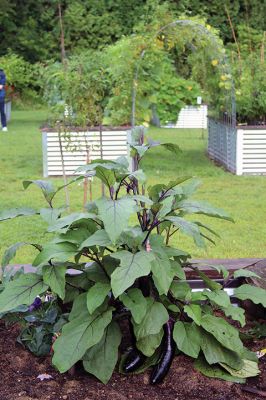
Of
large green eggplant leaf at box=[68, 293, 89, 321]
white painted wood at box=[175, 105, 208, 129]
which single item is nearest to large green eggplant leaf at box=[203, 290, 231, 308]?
large green eggplant leaf at box=[68, 293, 89, 321]

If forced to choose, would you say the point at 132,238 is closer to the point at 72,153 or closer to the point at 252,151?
the point at 72,153

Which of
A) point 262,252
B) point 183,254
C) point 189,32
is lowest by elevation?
point 262,252

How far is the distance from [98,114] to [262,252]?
7.41 ft

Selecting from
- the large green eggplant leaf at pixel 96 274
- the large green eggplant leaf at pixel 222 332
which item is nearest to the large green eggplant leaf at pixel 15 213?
the large green eggplant leaf at pixel 96 274

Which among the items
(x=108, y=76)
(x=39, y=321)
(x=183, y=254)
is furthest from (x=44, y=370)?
(x=108, y=76)

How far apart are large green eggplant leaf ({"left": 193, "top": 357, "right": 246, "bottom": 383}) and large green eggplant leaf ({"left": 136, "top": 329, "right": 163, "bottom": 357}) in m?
0.19

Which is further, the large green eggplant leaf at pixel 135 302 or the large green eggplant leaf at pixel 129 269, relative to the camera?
the large green eggplant leaf at pixel 135 302

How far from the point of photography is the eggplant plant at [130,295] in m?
2.35

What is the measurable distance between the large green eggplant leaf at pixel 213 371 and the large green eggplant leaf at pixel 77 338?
387 millimetres

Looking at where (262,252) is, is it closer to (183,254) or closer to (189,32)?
(183,254)

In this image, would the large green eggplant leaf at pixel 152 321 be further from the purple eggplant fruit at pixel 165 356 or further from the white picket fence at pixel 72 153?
the white picket fence at pixel 72 153

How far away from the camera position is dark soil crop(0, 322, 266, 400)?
7.80 feet

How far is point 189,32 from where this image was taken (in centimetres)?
1008

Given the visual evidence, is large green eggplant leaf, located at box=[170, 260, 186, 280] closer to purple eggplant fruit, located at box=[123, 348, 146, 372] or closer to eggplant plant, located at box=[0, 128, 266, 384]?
eggplant plant, located at box=[0, 128, 266, 384]
